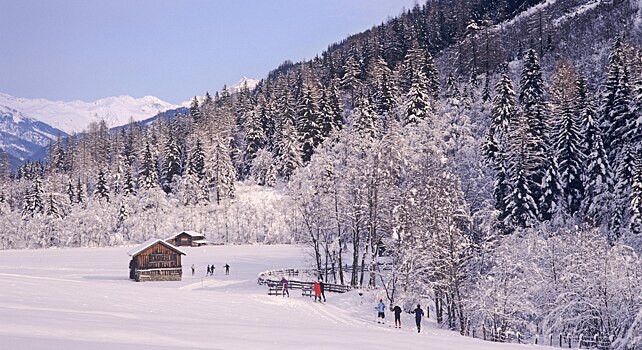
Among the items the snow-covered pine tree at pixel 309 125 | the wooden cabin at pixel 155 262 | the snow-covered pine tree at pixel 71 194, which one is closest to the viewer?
the wooden cabin at pixel 155 262

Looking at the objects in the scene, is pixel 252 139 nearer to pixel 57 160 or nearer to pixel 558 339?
pixel 57 160

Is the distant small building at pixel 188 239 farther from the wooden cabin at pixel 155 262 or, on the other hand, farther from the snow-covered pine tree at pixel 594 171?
the snow-covered pine tree at pixel 594 171

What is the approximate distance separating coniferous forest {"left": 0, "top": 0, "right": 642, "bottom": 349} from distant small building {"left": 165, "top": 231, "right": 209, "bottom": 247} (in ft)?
12.9

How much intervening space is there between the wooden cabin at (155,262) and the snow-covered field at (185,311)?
200 cm

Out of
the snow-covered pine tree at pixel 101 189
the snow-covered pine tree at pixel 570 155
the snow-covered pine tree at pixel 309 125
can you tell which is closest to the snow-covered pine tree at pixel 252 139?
the snow-covered pine tree at pixel 309 125

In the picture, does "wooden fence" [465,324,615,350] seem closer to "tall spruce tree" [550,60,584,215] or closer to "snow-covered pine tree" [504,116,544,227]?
"snow-covered pine tree" [504,116,544,227]

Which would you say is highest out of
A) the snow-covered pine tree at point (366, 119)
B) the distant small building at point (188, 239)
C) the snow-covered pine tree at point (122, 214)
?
the snow-covered pine tree at point (366, 119)

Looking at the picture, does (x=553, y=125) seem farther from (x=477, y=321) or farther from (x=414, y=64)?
(x=414, y=64)

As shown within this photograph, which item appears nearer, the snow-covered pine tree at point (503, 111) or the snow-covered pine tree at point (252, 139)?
the snow-covered pine tree at point (503, 111)

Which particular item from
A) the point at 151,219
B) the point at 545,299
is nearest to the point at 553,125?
the point at 545,299

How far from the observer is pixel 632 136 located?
45500mm

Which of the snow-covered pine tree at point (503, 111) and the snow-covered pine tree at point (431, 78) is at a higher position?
the snow-covered pine tree at point (431, 78)

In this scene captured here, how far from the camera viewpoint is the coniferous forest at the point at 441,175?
106 feet

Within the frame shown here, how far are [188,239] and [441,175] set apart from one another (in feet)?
169
